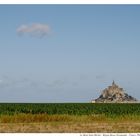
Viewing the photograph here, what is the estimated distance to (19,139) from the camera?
15766 millimetres

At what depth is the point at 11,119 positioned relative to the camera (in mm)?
26797

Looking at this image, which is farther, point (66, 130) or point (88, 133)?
point (66, 130)

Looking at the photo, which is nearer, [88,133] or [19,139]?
[19,139]

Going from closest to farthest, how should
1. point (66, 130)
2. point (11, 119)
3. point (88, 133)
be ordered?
point (88, 133), point (66, 130), point (11, 119)
